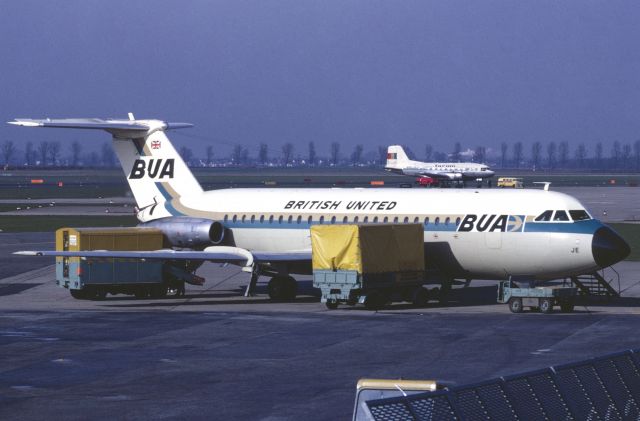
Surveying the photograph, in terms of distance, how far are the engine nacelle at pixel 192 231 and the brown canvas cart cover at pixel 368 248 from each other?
5721 millimetres

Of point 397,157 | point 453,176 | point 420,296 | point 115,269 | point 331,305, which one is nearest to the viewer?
point 331,305

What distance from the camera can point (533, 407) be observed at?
13727mm

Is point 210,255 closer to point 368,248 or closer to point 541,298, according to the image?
point 368,248

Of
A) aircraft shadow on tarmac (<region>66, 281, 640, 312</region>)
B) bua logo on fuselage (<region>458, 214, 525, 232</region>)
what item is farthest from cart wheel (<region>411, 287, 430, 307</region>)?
bua logo on fuselage (<region>458, 214, 525, 232</region>)

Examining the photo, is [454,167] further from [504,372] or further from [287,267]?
[504,372]

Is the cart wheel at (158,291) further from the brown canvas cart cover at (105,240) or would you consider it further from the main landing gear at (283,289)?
the main landing gear at (283,289)

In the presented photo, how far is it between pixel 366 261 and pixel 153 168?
1225cm

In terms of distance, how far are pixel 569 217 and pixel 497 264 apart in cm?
279

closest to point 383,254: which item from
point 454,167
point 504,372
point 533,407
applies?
point 504,372

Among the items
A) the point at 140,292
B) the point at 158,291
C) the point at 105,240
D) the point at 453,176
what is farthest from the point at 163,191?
the point at 453,176

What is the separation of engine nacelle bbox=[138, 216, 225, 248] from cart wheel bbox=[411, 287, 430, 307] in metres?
7.96

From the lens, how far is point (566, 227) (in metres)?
36.9

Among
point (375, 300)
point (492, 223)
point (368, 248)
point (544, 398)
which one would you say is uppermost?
point (492, 223)

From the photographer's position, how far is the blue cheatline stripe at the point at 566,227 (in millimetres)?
36812
